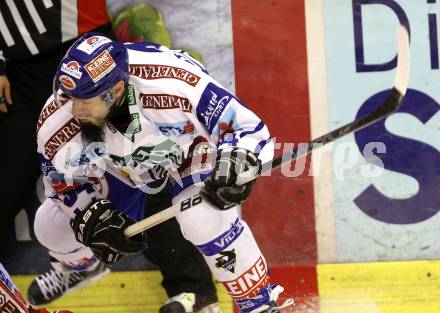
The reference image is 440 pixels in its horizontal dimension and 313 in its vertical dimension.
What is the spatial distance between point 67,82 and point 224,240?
839 mm

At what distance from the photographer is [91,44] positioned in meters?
3.60

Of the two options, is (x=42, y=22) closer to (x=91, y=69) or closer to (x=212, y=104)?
(x=91, y=69)

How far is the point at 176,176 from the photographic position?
13.2 feet

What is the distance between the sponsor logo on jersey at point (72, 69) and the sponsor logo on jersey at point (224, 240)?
813 mm

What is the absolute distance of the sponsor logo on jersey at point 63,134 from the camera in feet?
12.5

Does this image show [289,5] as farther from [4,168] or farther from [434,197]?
[4,168]

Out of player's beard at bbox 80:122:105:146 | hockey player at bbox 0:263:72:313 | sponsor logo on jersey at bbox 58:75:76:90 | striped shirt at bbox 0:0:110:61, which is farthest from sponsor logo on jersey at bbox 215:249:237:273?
striped shirt at bbox 0:0:110:61

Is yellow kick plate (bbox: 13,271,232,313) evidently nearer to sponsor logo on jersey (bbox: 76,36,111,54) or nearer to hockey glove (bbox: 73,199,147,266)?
hockey glove (bbox: 73,199,147,266)

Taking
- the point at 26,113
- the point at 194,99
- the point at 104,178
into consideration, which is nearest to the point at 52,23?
the point at 26,113

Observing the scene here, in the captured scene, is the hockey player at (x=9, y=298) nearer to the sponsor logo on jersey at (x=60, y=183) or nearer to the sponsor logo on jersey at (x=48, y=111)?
the sponsor logo on jersey at (x=60, y=183)

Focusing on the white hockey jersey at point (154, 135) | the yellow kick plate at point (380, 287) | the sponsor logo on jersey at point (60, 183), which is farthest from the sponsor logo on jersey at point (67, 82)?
the yellow kick plate at point (380, 287)

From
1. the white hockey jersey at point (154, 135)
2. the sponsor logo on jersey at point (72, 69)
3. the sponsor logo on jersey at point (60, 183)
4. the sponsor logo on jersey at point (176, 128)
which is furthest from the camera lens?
the sponsor logo on jersey at point (60, 183)

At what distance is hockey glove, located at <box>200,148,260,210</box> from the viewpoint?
3.47 meters

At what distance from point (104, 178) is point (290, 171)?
0.98 meters
